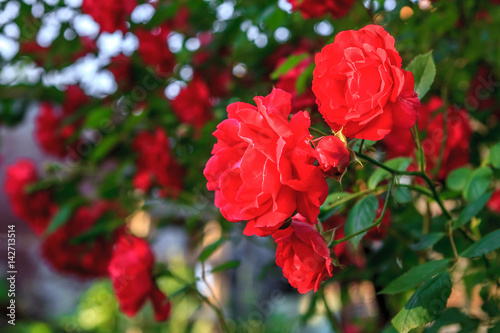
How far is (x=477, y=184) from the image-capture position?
64 centimetres

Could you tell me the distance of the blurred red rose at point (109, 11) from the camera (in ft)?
3.35

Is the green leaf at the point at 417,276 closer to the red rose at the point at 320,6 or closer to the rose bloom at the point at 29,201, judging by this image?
the red rose at the point at 320,6

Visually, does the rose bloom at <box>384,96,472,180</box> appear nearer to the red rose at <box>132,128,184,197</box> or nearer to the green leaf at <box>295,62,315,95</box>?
the green leaf at <box>295,62,315,95</box>

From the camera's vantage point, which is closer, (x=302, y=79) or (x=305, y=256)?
(x=305, y=256)

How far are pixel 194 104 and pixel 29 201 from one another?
67 centimetres

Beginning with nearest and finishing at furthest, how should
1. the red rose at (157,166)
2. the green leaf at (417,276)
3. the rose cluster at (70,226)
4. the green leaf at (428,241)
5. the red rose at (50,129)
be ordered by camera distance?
the green leaf at (417,276) < the green leaf at (428,241) < the red rose at (157,166) < the rose cluster at (70,226) < the red rose at (50,129)

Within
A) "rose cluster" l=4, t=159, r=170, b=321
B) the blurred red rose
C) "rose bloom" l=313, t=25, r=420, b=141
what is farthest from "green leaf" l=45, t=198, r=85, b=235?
"rose bloom" l=313, t=25, r=420, b=141

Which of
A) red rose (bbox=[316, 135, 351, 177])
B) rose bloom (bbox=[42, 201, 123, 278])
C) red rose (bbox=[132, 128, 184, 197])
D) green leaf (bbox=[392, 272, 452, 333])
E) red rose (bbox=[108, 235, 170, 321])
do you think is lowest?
rose bloom (bbox=[42, 201, 123, 278])

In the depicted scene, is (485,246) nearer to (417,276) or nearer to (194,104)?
(417,276)

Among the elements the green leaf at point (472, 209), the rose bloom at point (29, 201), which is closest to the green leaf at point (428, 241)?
the green leaf at point (472, 209)

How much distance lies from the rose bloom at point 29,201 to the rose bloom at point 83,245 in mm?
84

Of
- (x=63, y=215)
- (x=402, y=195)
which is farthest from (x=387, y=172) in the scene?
(x=63, y=215)

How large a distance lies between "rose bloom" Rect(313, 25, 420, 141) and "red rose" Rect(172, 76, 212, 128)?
791mm

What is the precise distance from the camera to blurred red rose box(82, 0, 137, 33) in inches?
40.2
